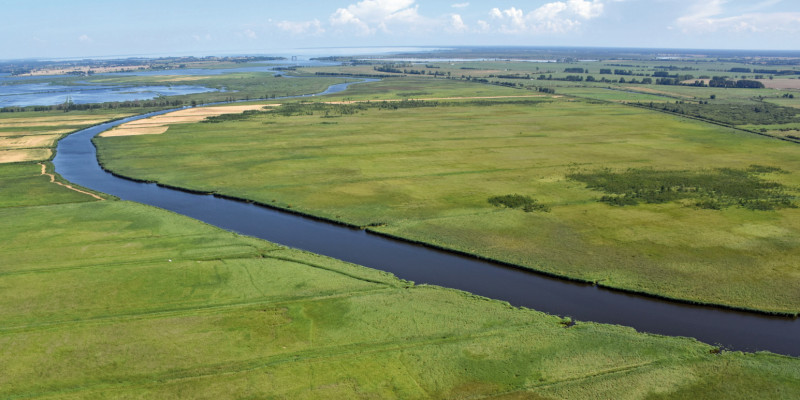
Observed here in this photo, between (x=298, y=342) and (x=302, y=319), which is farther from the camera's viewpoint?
(x=302, y=319)

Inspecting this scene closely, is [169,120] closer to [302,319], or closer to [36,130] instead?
[36,130]

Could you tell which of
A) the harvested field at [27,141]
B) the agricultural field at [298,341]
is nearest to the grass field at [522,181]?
the agricultural field at [298,341]

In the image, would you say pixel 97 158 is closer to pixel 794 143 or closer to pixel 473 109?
pixel 473 109

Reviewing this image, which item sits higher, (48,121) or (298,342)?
(48,121)

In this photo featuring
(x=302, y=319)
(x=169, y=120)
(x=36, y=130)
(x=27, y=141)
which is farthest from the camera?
(x=169, y=120)

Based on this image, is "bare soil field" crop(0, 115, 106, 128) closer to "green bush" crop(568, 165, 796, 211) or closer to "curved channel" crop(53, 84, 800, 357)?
"curved channel" crop(53, 84, 800, 357)

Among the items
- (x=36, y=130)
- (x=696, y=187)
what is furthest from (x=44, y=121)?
(x=696, y=187)
